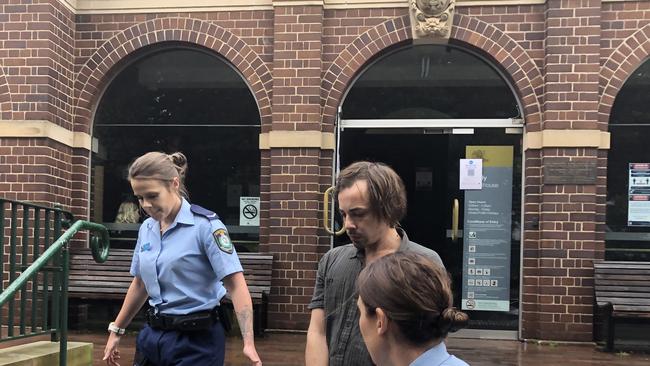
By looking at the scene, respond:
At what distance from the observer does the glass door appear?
288 inches

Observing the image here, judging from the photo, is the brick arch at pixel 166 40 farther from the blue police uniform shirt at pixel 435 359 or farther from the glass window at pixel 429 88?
the blue police uniform shirt at pixel 435 359

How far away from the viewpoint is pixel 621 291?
257 inches

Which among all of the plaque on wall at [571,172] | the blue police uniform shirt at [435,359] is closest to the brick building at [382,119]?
the plaque on wall at [571,172]

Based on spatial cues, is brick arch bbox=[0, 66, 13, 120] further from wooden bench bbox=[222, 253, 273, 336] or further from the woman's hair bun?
the woman's hair bun

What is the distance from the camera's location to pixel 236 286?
2922 millimetres

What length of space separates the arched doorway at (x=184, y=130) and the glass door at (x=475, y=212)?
1292mm

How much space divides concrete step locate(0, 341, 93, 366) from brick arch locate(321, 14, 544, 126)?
3927mm

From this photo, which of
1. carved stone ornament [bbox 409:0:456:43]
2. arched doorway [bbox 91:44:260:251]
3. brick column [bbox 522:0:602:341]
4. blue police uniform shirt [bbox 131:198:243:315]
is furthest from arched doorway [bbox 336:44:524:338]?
blue police uniform shirt [bbox 131:198:243:315]

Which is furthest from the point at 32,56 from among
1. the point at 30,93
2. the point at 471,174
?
the point at 471,174

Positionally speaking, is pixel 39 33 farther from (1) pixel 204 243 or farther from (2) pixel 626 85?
(2) pixel 626 85

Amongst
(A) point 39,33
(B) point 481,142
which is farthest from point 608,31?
(A) point 39,33

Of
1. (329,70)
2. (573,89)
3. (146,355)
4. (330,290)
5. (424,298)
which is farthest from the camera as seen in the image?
(329,70)

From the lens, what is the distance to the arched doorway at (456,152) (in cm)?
732

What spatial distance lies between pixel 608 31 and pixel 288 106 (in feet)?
12.0
